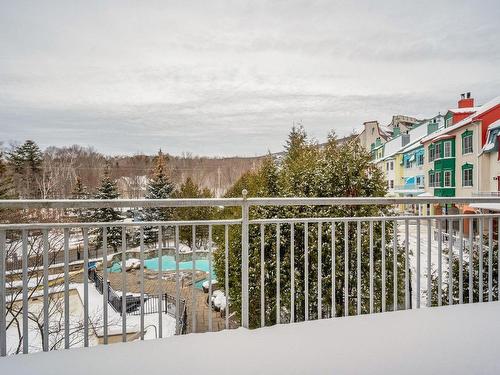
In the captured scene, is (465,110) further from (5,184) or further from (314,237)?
(5,184)

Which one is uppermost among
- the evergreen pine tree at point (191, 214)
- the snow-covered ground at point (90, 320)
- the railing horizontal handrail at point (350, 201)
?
the railing horizontal handrail at point (350, 201)

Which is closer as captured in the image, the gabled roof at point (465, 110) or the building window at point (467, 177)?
the building window at point (467, 177)

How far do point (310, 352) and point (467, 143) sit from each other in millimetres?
16549

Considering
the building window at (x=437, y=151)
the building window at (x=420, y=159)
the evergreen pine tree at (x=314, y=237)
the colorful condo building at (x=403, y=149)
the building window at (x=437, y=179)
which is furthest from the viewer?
the colorful condo building at (x=403, y=149)

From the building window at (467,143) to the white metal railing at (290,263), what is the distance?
10.5 meters

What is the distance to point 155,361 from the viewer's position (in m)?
1.92

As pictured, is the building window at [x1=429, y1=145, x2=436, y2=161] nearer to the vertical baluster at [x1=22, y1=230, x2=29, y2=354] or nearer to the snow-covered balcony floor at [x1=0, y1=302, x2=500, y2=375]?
the snow-covered balcony floor at [x1=0, y1=302, x2=500, y2=375]

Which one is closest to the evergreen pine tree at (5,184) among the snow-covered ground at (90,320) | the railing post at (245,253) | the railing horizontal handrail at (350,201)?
the snow-covered ground at (90,320)

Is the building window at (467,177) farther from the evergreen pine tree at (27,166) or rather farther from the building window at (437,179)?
the evergreen pine tree at (27,166)

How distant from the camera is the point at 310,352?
78.4 inches

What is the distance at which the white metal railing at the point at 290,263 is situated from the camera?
2.11m

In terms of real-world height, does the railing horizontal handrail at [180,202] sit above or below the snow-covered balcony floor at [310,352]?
above

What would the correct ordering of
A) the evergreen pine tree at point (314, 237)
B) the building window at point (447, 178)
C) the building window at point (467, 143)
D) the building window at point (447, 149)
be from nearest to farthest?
the evergreen pine tree at point (314, 237)
the building window at point (467, 143)
the building window at point (447, 149)
the building window at point (447, 178)

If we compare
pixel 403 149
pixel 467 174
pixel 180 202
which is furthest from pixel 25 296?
pixel 403 149
